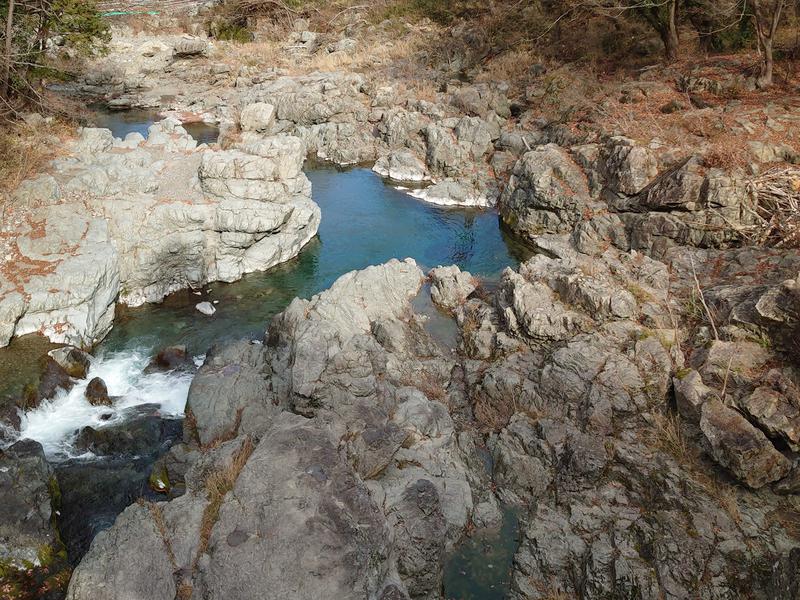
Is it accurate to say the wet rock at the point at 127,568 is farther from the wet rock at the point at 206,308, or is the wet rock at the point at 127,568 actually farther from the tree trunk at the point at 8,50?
the tree trunk at the point at 8,50

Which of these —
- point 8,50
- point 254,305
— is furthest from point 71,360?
point 8,50

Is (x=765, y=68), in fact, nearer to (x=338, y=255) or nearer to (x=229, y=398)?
(x=338, y=255)

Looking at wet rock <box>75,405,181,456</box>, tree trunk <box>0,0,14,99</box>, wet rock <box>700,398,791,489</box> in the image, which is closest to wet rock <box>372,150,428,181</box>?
tree trunk <box>0,0,14,99</box>

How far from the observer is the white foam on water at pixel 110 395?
1652 cm

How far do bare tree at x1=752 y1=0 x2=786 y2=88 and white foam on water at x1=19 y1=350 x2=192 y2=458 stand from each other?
31.6m

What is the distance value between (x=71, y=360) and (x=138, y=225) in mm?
6957

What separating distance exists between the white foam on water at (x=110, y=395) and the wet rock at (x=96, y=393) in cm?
16

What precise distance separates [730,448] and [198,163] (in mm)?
24836

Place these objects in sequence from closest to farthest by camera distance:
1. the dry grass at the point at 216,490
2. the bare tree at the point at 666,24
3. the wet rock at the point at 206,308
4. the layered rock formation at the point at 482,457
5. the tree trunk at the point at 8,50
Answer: the layered rock formation at the point at 482,457, the dry grass at the point at 216,490, the tree trunk at the point at 8,50, the wet rock at the point at 206,308, the bare tree at the point at 666,24

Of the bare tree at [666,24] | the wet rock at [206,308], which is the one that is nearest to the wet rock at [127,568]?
the wet rock at [206,308]

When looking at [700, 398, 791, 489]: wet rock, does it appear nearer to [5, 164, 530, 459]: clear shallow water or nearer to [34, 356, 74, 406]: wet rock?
[5, 164, 530, 459]: clear shallow water

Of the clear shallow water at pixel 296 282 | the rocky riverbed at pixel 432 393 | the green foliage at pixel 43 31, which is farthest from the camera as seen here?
the green foliage at pixel 43 31

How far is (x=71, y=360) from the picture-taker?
18875mm

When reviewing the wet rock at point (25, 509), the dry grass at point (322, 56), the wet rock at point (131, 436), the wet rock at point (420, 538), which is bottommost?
the wet rock at point (131, 436)
